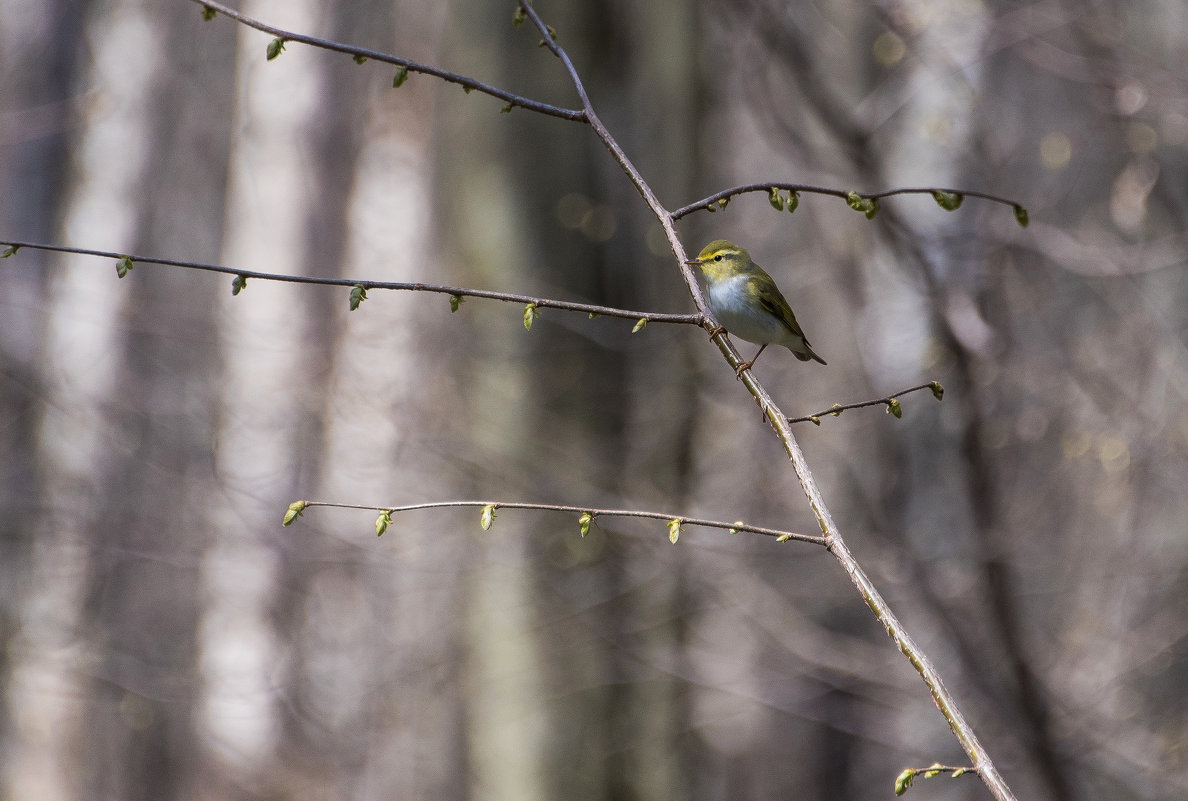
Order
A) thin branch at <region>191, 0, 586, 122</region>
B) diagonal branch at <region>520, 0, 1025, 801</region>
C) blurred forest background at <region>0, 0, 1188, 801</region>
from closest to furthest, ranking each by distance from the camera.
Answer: diagonal branch at <region>520, 0, 1025, 801</region>
thin branch at <region>191, 0, 586, 122</region>
blurred forest background at <region>0, 0, 1188, 801</region>

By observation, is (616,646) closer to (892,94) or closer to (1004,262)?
(1004,262)

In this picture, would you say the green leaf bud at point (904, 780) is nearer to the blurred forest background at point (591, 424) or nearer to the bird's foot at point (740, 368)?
the bird's foot at point (740, 368)

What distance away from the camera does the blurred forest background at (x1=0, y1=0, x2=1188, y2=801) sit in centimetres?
306

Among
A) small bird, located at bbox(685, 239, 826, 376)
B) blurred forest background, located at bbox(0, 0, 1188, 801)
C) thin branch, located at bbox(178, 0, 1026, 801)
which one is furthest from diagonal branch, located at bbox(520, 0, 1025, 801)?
blurred forest background, located at bbox(0, 0, 1188, 801)

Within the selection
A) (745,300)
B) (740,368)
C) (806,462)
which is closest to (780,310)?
(745,300)

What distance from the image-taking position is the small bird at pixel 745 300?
193cm

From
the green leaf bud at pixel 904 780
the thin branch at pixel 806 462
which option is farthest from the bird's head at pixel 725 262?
the green leaf bud at pixel 904 780

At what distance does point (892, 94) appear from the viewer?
4277mm

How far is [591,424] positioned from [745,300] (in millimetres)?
1231

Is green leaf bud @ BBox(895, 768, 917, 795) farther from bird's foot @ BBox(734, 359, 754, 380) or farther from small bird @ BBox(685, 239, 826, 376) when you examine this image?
small bird @ BBox(685, 239, 826, 376)

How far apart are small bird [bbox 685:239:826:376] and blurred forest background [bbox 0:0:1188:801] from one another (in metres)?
1.07

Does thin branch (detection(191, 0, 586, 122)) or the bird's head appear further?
the bird's head

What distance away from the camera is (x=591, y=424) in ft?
10.2

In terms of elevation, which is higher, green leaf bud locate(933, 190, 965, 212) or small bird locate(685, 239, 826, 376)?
small bird locate(685, 239, 826, 376)
